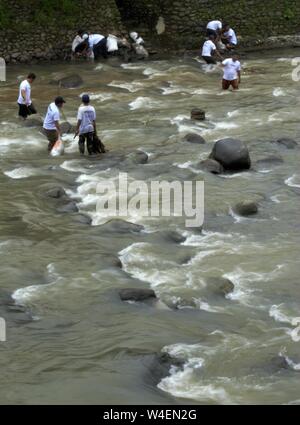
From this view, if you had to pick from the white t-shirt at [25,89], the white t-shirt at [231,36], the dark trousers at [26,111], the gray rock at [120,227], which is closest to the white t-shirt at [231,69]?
the white t-shirt at [231,36]

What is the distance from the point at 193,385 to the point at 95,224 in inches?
197

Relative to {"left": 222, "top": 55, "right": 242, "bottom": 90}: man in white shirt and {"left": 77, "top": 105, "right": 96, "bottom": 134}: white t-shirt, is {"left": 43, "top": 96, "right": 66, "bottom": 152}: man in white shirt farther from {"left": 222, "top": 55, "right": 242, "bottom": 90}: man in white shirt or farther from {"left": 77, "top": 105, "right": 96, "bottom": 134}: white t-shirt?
{"left": 222, "top": 55, "right": 242, "bottom": 90}: man in white shirt

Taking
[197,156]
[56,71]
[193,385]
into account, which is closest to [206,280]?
[193,385]

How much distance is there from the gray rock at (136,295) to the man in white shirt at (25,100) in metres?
8.31

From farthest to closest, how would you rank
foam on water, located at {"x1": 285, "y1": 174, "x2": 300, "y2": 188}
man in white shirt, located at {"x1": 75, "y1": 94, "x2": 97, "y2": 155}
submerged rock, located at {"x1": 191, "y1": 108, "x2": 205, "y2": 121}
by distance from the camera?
submerged rock, located at {"x1": 191, "y1": 108, "x2": 205, "y2": 121}
man in white shirt, located at {"x1": 75, "y1": 94, "x2": 97, "y2": 155}
foam on water, located at {"x1": 285, "y1": 174, "x2": 300, "y2": 188}

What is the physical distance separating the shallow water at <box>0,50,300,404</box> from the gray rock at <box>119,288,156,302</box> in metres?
0.10

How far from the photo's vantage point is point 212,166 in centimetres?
1494

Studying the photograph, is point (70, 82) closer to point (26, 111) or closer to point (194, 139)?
point (26, 111)

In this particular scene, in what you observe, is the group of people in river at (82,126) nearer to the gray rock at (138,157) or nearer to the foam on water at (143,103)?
the gray rock at (138,157)

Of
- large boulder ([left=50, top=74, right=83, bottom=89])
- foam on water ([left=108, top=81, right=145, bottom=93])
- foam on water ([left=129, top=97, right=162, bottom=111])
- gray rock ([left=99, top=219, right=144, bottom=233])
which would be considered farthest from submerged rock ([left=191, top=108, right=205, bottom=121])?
gray rock ([left=99, top=219, right=144, bottom=233])

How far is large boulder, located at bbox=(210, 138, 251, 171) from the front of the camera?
14.9m

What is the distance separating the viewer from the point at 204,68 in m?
23.7

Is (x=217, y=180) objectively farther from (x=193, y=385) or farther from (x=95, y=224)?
(x=193, y=385)

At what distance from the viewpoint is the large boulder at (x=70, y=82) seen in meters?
21.1
